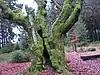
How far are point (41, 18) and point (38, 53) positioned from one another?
198 centimetres

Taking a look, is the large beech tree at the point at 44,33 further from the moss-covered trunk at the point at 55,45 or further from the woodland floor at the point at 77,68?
the woodland floor at the point at 77,68

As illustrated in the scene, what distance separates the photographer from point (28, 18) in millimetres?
12844

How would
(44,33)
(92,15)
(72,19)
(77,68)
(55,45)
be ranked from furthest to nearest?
(92,15) → (77,68) → (72,19) → (55,45) → (44,33)

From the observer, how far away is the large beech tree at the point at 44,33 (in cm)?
1223

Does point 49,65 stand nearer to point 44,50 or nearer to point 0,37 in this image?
point 44,50

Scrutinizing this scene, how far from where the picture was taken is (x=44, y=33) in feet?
41.6

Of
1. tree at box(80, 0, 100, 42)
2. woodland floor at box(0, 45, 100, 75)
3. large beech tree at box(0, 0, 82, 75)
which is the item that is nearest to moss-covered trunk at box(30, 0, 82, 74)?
large beech tree at box(0, 0, 82, 75)

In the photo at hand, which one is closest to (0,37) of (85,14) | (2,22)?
(2,22)

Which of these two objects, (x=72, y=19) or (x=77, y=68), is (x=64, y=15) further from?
(x=77, y=68)

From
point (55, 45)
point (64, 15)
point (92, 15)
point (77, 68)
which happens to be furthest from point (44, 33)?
point (92, 15)

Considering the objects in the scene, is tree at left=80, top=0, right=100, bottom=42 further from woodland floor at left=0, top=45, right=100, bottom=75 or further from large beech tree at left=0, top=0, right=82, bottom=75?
large beech tree at left=0, top=0, right=82, bottom=75

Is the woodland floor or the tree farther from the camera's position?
the tree

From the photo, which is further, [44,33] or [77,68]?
[77,68]

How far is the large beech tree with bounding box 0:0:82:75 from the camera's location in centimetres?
1223
